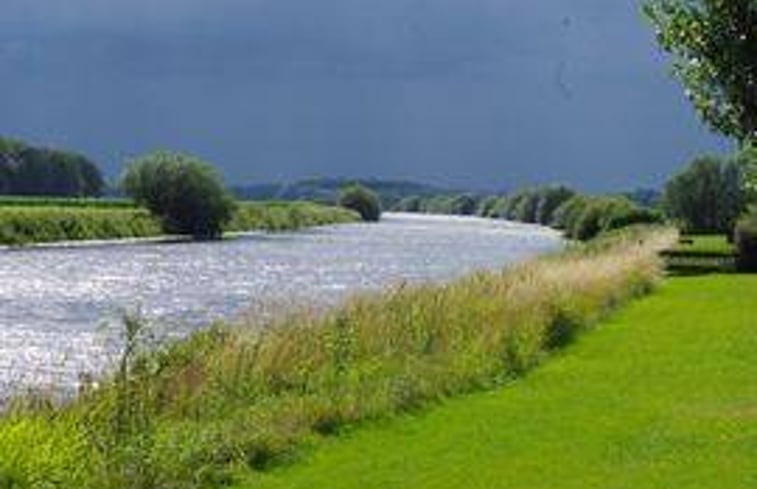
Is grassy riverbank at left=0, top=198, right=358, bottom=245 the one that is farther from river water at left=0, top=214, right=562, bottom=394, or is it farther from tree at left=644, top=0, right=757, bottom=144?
tree at left=644, top=0, right=757, bottom=144

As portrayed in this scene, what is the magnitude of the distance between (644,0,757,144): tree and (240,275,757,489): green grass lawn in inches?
175

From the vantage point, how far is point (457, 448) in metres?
21.4

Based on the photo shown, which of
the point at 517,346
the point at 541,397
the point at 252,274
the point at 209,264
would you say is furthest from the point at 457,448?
the point at 209,264

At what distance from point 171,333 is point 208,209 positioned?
10929cm

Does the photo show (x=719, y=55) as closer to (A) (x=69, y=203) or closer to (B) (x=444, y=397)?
(B) (x=444, y=397)

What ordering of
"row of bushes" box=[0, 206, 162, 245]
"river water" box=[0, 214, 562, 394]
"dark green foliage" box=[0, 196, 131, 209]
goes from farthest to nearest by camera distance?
"dark green foliage" box=[0, 196, 131, 209] → "row of bushes" box=[0, 206, 162, 245] → "river water" box=[0, 214, 562, 394]

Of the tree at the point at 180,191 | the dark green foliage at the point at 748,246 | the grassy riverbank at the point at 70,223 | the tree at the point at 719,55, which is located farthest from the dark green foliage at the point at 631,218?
the tree at the point at 719,55

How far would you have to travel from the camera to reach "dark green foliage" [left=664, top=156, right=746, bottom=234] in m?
138

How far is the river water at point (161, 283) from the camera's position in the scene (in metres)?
39.9

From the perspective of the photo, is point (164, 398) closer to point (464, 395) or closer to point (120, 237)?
point (464, 395)

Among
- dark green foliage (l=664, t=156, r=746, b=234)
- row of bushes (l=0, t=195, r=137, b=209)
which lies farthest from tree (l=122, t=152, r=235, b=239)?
dark green foliage (l=664, t=156, r=746, b=234)

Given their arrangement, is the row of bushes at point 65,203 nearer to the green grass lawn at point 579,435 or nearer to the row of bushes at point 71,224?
the row of bushes at point 71,224

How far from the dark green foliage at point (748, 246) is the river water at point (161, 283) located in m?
15.2

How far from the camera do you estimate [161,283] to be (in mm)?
77062
